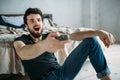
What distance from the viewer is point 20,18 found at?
427 centimetres

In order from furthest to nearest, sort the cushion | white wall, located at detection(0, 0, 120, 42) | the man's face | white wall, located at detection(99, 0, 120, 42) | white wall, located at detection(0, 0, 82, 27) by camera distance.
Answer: white wall, located at detection(99, 0, 120, 42) → white wall, located at detection(0, 0, 120, 42) → white wall, located at detection(0, 0, 82, 27) → the cushion → the man's face

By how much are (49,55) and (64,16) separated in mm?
3868

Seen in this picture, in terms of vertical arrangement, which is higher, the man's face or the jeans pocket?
the man's face

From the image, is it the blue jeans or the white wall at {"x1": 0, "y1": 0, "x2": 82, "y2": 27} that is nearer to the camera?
the blue jeans

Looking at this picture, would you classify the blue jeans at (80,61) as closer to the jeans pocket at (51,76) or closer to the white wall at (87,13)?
the jeans pocket at (51,76)

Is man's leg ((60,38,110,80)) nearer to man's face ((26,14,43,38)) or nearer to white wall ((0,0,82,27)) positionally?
man's face ((26,14,43,38))

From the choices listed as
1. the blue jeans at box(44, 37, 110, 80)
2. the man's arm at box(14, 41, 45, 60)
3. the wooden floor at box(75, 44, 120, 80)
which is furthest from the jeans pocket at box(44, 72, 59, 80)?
the wooden floor at box(75, 44, 120, 80)

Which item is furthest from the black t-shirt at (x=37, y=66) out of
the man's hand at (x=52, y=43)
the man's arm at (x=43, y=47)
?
the man's hand at (x=52, y=43)

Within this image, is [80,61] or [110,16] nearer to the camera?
[80,61]

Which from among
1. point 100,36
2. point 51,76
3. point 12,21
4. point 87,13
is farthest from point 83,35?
point 87,13

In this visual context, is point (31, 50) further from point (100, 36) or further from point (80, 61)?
point (100, 36)

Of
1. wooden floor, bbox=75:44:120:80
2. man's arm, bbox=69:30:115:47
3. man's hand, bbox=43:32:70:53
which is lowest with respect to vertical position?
wooden floor, bbox=75:44:120:80

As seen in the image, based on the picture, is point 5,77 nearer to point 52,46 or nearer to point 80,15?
point 52,46

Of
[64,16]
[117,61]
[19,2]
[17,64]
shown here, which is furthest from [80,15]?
[17,64]
